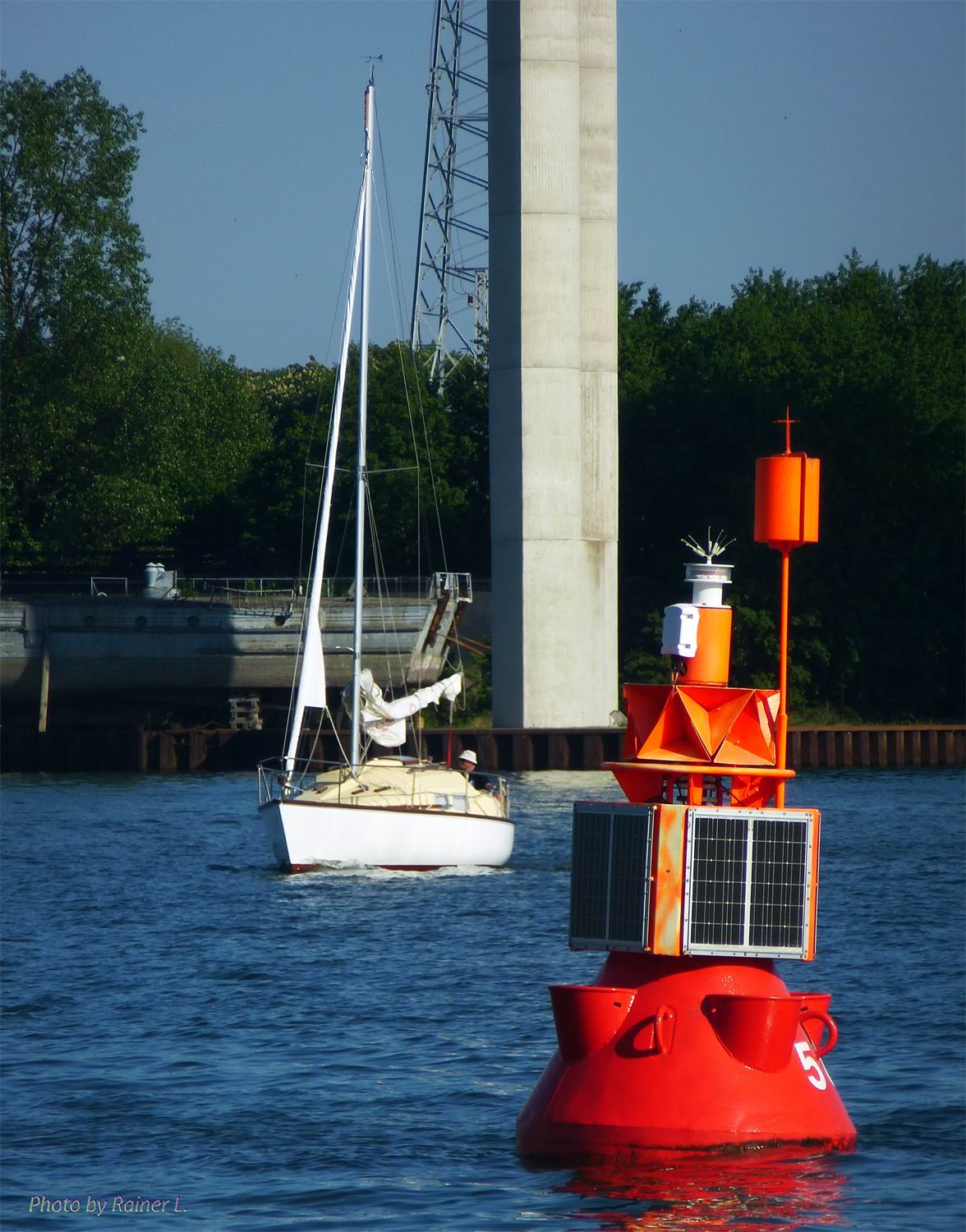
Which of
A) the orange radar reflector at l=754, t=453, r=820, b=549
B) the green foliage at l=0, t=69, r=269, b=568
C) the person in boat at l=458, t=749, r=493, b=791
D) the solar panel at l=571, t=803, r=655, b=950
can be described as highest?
the green foliage at l=0, t=69, r=269, b=568

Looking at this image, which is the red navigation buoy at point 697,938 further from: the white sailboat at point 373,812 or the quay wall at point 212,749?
the quay wall at point 212,749

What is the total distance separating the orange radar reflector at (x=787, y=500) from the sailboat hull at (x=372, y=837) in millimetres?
21081

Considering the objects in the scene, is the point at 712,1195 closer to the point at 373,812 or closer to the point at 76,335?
the point at 373,812

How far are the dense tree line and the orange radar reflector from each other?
5264 centimetres

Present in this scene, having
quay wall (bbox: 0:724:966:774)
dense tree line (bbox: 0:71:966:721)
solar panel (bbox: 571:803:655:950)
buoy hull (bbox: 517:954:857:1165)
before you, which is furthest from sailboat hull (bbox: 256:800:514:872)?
dense tree line (bbox: 0:71:966:721)

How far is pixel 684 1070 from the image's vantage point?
11.5 meters

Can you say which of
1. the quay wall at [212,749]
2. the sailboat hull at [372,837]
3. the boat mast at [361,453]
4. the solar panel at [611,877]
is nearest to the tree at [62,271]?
the quay wall at [212,749]

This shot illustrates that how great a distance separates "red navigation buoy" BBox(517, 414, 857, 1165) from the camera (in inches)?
453

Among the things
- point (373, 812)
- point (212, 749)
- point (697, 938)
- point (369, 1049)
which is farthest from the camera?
point (212, 749)

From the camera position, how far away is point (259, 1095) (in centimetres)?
1565

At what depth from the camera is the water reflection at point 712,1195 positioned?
11.3 m

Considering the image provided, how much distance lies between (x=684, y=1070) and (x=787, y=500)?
11.5 ft

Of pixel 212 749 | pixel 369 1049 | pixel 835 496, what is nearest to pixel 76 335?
pixel 212 749

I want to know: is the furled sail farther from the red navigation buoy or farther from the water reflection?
the water reflection
